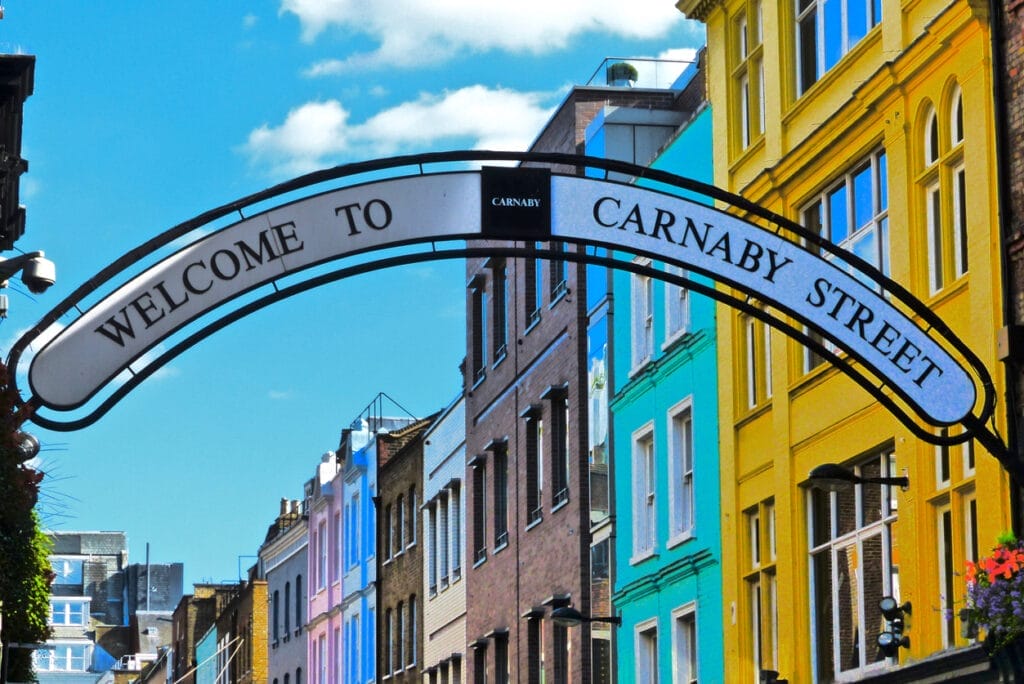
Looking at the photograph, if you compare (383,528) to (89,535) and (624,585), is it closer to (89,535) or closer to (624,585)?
(624,585)

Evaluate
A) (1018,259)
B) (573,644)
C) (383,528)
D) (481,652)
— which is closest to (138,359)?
(1018,259)

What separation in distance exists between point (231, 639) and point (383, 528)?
24686 millimetres

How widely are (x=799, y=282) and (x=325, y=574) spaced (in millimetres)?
46140

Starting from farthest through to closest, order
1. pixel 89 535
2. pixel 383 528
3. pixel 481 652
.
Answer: pixel 89 535, pixel 383 528, pixel 481 652

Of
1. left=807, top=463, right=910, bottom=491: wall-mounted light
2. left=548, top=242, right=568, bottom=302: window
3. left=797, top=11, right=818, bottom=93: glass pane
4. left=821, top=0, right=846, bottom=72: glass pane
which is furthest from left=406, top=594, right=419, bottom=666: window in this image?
left=807, top=463, right=910, bottom=491: wall-mounted light

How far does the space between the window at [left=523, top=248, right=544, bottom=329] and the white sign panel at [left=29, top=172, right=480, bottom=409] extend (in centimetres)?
2596

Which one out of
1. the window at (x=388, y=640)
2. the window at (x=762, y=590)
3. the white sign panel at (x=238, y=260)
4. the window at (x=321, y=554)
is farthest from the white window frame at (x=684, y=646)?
the window at (x=321, y=554)

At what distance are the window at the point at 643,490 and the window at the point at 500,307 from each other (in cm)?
1038

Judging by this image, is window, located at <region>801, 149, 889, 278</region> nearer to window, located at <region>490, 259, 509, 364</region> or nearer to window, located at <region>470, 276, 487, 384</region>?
window, located at <region>490, 259, 509, 364</region>

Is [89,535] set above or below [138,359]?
above

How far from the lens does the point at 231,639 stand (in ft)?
250

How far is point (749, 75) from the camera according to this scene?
29062 mm

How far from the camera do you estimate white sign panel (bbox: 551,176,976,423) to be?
14.4 metres

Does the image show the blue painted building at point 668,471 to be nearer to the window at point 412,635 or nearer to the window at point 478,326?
the window at point 478,326
